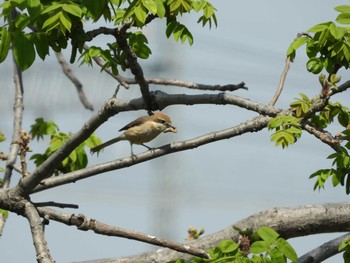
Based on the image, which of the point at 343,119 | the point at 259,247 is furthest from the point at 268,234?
the point at 343,119

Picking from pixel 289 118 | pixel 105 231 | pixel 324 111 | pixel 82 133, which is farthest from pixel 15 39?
pixel 324 111

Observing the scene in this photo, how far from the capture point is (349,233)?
21.0ft

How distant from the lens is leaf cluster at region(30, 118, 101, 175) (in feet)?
27.2

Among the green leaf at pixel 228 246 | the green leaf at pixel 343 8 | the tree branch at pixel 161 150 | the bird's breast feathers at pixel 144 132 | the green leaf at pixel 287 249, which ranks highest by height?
the bird's breast feathers at pixel 144 132

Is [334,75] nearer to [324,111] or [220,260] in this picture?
[324,111]

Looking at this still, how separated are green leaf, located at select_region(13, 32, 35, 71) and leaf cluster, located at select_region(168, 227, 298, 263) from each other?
149 centimetres

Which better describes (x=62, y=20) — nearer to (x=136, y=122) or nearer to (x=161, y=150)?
(x=161, y=150)

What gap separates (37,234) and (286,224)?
5.61 feet

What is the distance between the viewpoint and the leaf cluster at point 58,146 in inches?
327

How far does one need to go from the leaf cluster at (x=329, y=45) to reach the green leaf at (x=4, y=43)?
6.21 ft

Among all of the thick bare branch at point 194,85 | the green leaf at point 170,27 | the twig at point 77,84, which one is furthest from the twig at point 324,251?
the twig at point 77,84

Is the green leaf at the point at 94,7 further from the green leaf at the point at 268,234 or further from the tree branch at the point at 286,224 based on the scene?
the tree branch at the point at 286,224

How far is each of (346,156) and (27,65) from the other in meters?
2.06

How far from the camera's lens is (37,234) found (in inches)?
214
